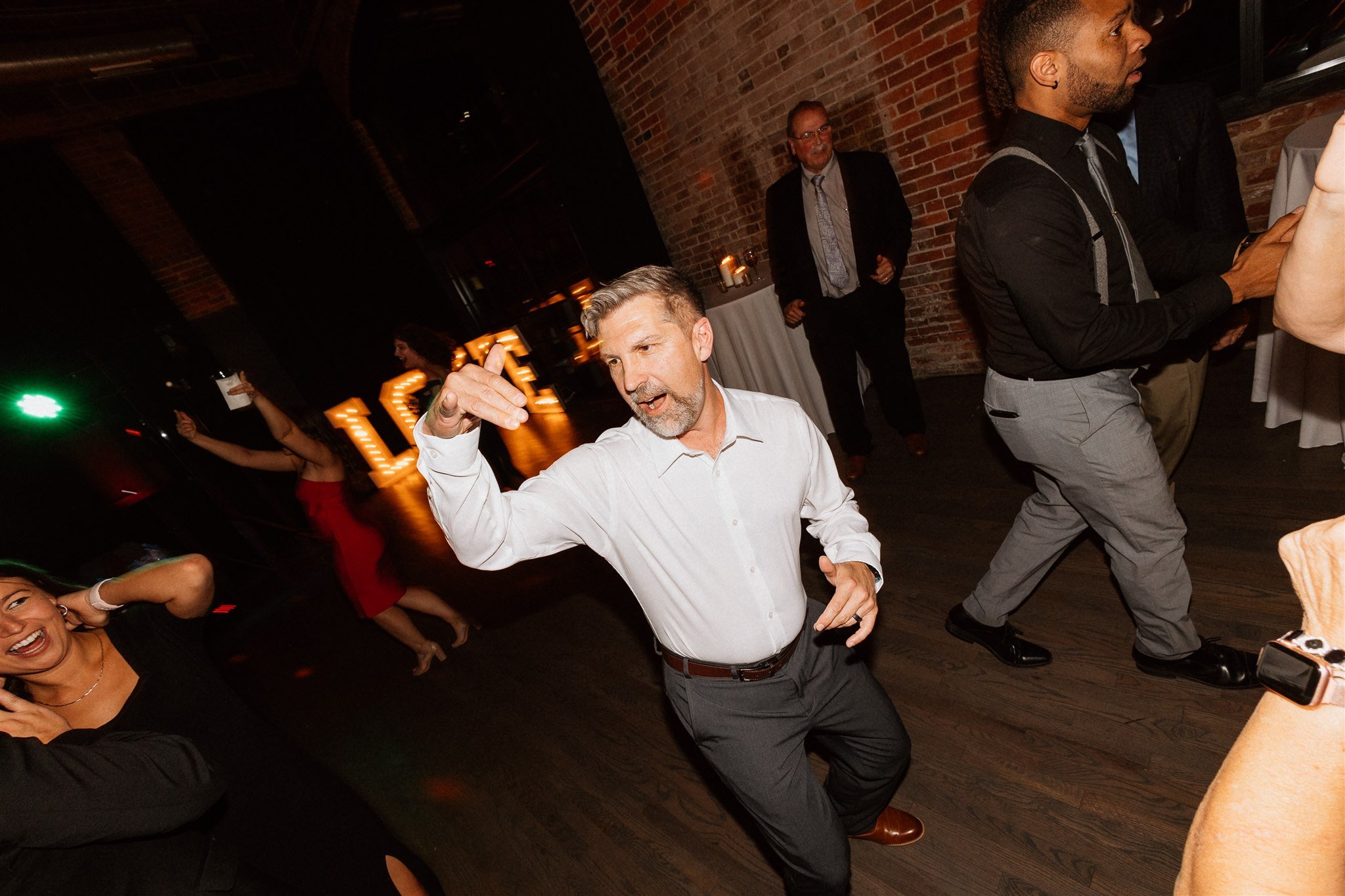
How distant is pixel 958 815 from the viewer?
1827 mm

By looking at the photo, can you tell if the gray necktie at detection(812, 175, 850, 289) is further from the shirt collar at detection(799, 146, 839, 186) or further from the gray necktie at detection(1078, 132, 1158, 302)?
the gray necktie at detection(1078, 132, 1158, 302)

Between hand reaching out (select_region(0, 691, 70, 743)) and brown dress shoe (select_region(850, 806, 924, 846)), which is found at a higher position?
hand reaching out (select_region(0, 691, 70, 743))

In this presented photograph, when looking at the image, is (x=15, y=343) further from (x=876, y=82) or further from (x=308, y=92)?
(x=876, y=82)

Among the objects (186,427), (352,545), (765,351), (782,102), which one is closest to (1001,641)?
(765,351)

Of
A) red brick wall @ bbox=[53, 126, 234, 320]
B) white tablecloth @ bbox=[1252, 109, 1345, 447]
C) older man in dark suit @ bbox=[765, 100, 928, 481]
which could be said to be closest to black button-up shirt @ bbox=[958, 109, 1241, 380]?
white tablecloth @ bbox=[1252, 109, 1345, 447]

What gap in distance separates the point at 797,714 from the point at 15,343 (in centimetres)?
654

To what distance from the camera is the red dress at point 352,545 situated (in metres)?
3.08

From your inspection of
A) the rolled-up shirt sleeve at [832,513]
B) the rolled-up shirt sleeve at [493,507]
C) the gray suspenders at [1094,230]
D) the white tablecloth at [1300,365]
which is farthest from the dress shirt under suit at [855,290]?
the rolled-up shirt sleeve at [493,507]

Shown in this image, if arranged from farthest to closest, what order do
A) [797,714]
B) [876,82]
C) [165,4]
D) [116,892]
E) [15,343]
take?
[165,4], [15,343], [876,82], [797,714], [116,892]

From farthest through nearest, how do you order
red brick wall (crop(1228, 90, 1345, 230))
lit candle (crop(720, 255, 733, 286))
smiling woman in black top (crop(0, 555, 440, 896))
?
lit candle (crop(720, 255, 733, 286)) < red brick wall (crop(1228, 90, 1345, 230)) < smiling woman in black top (crop(0, 555, 440, 896))

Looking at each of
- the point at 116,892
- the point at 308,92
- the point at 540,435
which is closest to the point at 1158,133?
the point at 116,892

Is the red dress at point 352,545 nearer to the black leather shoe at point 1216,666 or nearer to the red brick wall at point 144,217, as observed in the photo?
the black leather shoe at point 1216,666

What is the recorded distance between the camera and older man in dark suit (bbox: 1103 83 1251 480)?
6.12 ft

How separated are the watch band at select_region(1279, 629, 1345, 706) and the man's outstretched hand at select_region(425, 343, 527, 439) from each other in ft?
3.36
